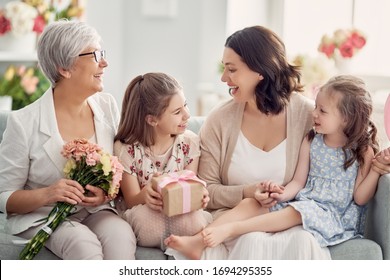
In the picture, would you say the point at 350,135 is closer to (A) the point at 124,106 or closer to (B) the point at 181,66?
(A) the point at 124,106

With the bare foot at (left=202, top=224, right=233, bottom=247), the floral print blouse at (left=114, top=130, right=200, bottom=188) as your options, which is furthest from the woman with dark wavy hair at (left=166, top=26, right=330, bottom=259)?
the bare foot at (left=202, top=224, right=233, bottom=247)

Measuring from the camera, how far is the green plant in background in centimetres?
369

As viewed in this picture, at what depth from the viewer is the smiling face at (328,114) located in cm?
243

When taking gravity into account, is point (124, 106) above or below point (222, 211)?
above

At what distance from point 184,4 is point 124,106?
245cm

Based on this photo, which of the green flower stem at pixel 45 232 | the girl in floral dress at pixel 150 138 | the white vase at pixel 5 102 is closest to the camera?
the green flower stem at pixel 45 232

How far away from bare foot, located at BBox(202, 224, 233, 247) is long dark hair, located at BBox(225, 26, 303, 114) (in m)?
0.54

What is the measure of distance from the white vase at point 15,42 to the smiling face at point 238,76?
5.44 feet

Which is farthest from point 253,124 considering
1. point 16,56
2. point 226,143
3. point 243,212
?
point 16,56

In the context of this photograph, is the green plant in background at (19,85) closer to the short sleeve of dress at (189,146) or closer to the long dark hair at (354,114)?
the short sleeve of dress at (189,146)

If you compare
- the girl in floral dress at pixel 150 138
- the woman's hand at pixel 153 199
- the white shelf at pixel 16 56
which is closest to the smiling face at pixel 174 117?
the girl in floral dress at pixel 150 138

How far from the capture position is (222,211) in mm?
2574

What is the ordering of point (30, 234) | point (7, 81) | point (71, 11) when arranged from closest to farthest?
1. point (30, 234)
2. point (7, 81)
3. point (71, 11)
